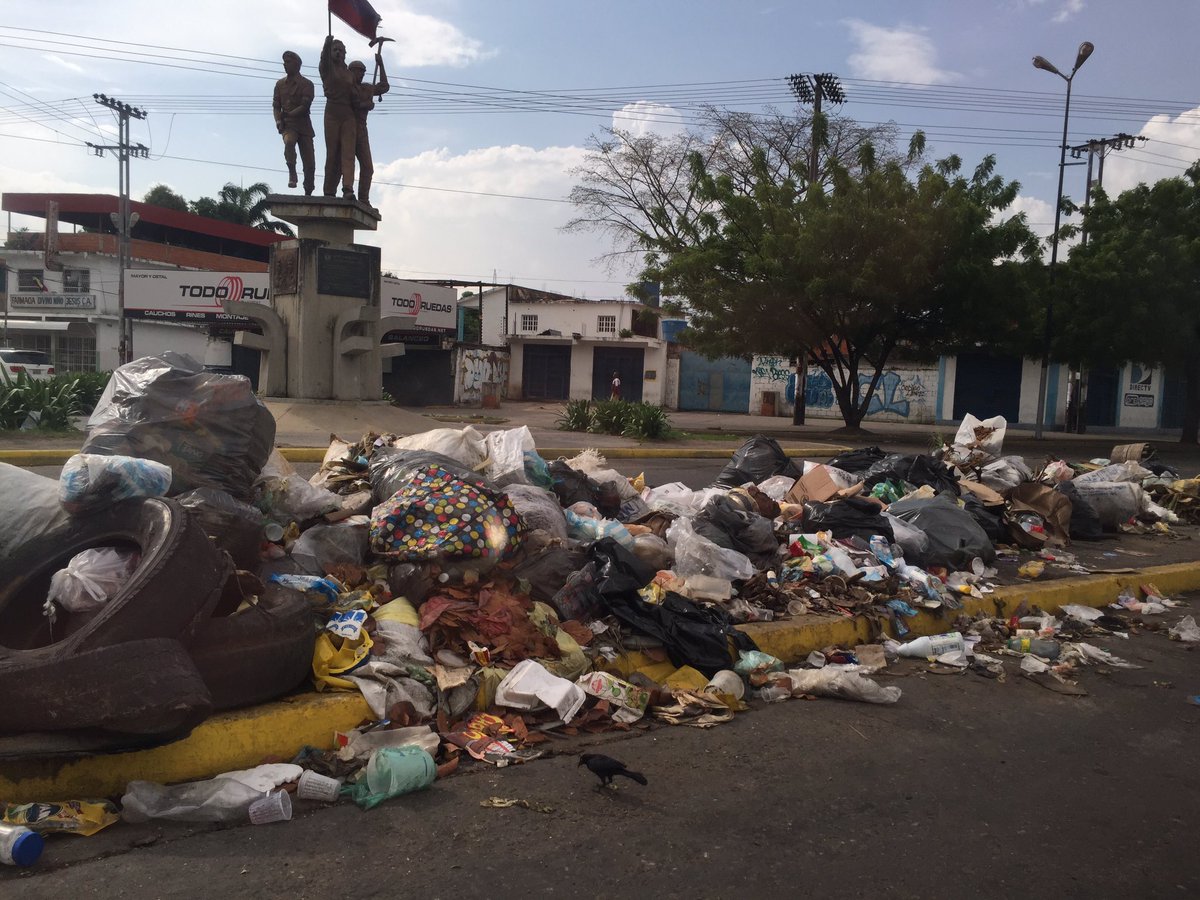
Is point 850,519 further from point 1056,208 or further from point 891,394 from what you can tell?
point 891,394

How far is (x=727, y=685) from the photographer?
158 inches

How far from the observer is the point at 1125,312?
73.4 ft

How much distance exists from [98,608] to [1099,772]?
3.56 metres

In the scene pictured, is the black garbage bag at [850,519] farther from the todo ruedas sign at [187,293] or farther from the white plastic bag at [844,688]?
the todo ruedas sign at [187,293]

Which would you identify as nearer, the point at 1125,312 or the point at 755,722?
the point at 755,722

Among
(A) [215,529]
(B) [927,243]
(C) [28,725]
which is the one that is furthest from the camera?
(B) [927,243]

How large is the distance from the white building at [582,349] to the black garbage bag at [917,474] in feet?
98.8

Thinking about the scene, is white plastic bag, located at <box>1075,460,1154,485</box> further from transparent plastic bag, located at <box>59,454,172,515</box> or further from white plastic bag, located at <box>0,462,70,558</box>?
white plastic bag, located at <box>0,462,70,558</box>

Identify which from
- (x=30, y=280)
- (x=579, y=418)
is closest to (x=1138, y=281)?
(x=579, y=418)

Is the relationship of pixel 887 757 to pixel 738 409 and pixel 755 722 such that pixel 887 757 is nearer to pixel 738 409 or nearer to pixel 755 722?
pixel 755 722

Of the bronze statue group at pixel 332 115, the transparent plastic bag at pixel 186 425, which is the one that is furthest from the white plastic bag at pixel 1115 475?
the bronze statue group at pixel 332 115

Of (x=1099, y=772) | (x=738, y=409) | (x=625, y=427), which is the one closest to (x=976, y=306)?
(x=625, y=427)

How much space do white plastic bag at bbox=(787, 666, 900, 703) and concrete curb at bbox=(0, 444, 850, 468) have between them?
299 inches

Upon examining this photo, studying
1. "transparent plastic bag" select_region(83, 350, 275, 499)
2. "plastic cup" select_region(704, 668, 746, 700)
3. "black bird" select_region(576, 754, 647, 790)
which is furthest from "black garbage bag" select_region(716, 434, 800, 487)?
"black bird" select_region(576, 754, 647, 790)
